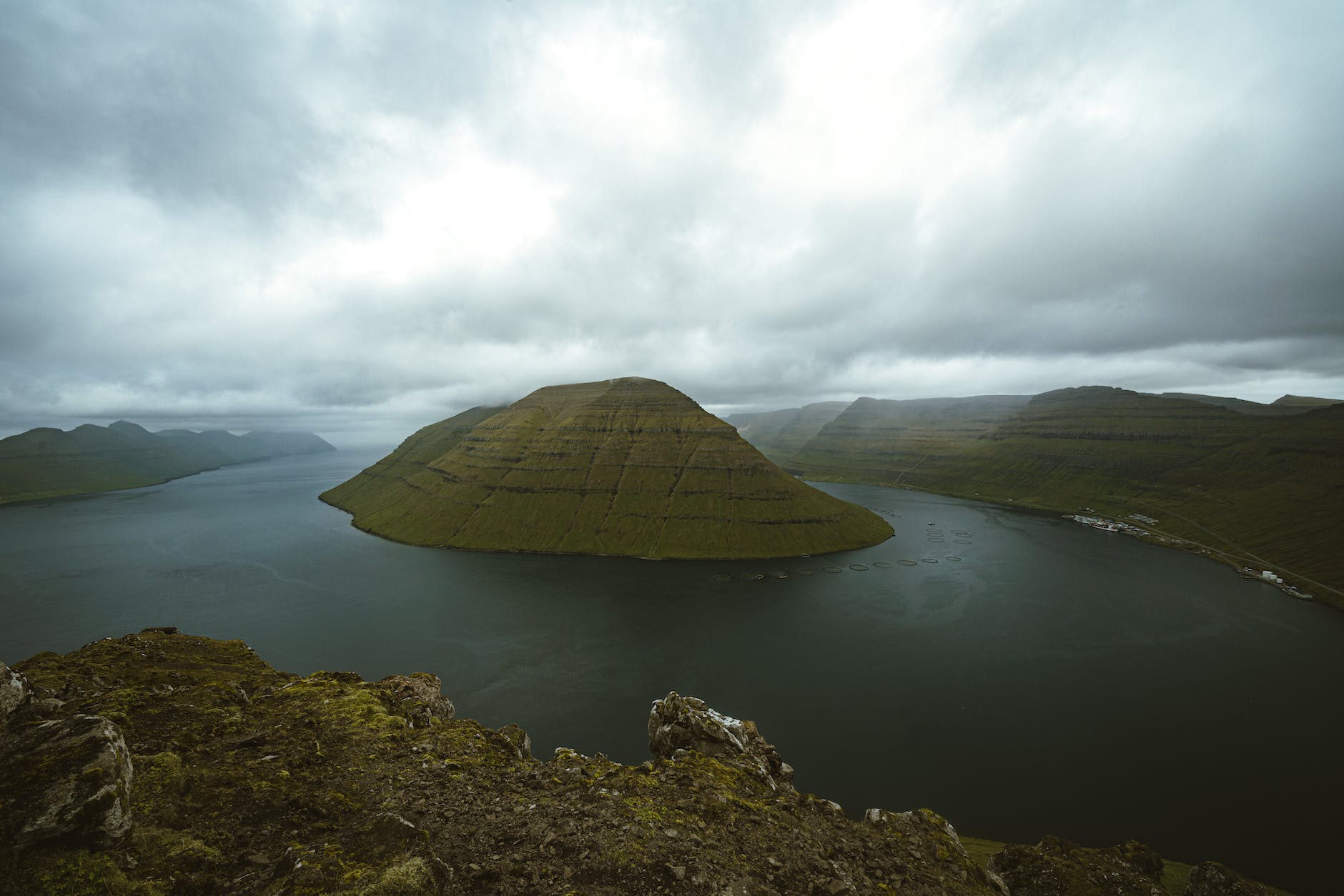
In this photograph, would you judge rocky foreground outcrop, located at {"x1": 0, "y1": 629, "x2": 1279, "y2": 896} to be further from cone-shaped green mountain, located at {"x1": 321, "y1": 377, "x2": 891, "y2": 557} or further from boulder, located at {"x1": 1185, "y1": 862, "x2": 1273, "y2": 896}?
cone-shaped green mountain, located at {"x1": 321, "y1": 377, "x2": 891, "y2": 557}

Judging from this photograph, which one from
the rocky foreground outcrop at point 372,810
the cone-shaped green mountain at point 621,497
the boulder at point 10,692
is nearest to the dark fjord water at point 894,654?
the cone-shaped green mountain at point 621,497

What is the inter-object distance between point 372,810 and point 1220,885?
36768 mm

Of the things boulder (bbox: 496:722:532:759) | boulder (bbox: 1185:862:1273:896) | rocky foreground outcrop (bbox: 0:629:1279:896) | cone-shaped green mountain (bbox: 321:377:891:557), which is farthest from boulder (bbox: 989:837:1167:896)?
cone-shaped green mountain (bbox: 321:377:891:557)

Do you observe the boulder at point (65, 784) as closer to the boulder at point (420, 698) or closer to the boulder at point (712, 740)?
the boulder at point (420, 698)

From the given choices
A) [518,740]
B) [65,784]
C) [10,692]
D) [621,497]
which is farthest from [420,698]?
[621,497]

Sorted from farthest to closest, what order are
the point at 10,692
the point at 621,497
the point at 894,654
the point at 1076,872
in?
1. the point at 621,497
2. the point at 894,654
3. the point at 1076,872
4. the point at 10,692

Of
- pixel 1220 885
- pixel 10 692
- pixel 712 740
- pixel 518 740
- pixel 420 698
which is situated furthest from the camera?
pixel 420 698

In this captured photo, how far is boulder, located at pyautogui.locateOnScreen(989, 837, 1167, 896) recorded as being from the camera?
2091cm

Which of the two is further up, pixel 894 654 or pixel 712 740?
pixel 712 740

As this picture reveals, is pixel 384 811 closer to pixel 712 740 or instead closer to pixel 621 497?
pixel 712 740

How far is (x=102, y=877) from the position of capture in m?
9.31

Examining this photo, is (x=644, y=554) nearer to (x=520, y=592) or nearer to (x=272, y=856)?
(x=520, y=592)

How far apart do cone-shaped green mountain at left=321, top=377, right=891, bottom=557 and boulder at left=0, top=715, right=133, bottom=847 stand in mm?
114799

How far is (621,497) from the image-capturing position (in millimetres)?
147000
